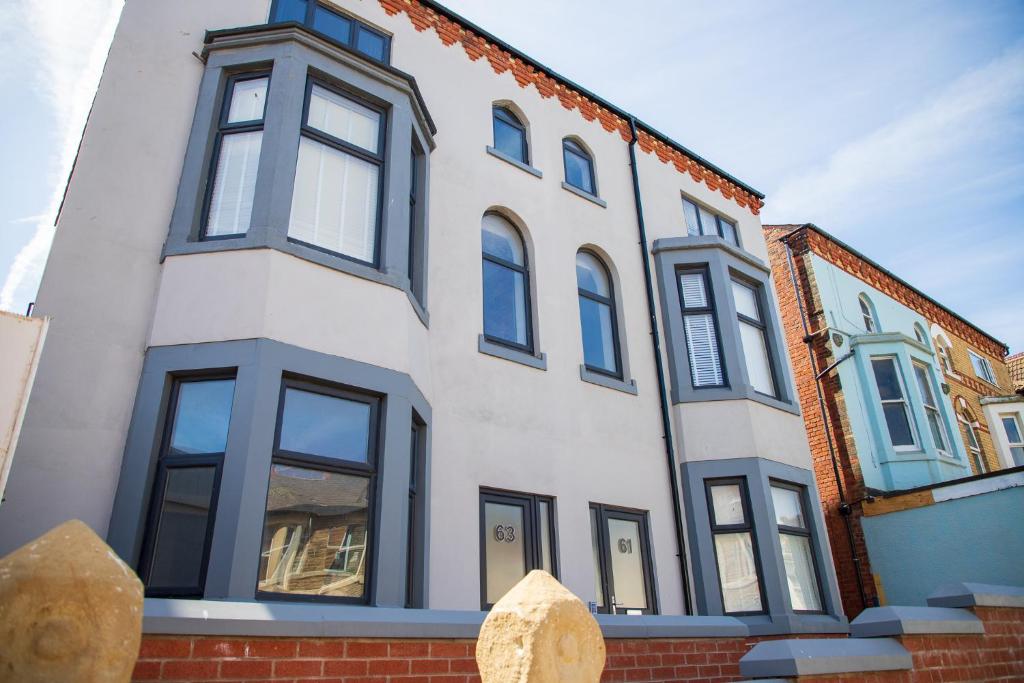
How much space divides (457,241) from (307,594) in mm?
4469

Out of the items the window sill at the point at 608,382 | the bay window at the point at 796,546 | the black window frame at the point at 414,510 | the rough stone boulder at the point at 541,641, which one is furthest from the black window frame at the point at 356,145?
the bay window at the point at 796,546

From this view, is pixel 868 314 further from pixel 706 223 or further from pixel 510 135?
pixel 510 135

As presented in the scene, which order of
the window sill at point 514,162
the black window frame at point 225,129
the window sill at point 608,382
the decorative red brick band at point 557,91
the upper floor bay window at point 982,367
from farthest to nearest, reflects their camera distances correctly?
the upper floor bay window at point 982,367 < the decorative red brick band at point 557,91 < the window sill at point 514,162 < the window sill at point 608,382 < the black window frame at point 225,129

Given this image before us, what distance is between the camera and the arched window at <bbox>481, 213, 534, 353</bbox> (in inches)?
A: 338

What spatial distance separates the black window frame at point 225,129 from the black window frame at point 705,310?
629 centimetres

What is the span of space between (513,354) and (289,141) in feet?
10.8

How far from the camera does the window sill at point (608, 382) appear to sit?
29.0 ft

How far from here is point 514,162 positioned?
962 centimetres

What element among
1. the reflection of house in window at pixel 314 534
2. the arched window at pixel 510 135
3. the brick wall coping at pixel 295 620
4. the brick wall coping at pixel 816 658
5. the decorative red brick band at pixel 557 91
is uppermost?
the decorative red brick band at pixel 557 91

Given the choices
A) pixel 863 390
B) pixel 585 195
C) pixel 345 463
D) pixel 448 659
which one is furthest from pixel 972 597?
pixel 863 390

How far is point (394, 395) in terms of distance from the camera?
632 cm

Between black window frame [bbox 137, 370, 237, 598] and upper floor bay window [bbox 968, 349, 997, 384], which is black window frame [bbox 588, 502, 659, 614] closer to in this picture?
black window frame [bbox 137, 370, 237, 598]

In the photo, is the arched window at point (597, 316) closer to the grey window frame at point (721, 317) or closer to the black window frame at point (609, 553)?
the grey window frame at point (721, 317)

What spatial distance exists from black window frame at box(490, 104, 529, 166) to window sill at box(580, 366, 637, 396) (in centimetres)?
310
